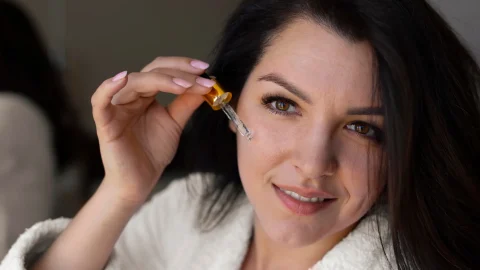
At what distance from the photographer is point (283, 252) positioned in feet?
3.38

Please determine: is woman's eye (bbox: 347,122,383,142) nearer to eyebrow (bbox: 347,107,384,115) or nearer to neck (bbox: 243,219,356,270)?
eyebrow (bbox: 347,107,384,115)

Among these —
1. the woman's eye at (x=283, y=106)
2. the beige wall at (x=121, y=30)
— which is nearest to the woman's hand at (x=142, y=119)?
the woman's eye at (x=283, y=106)

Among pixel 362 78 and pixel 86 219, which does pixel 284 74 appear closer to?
pixel 362 78

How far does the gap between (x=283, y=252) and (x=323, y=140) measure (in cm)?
31

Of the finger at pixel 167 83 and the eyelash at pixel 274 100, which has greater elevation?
the finger at pixel 167 83

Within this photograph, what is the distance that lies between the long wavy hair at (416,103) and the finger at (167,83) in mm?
83

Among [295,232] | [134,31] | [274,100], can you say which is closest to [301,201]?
[295,232]

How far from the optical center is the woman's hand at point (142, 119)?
2.92 ft

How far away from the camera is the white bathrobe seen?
944 millimetres

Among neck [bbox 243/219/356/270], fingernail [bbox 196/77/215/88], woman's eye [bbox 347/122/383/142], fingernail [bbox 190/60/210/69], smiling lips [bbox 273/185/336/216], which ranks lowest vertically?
neck [bbox 243/219/356/270]

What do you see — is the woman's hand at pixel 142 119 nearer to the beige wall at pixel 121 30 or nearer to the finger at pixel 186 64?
the finger at pixel 186 64

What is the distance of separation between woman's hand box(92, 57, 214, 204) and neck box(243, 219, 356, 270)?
0.23 meters

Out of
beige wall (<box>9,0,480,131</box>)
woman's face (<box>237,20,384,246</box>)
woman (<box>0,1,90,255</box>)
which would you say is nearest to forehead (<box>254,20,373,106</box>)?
woman's face (<box>237,20,384,246</box>)

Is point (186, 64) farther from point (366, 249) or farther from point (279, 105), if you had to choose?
Result: point (366, 249)
